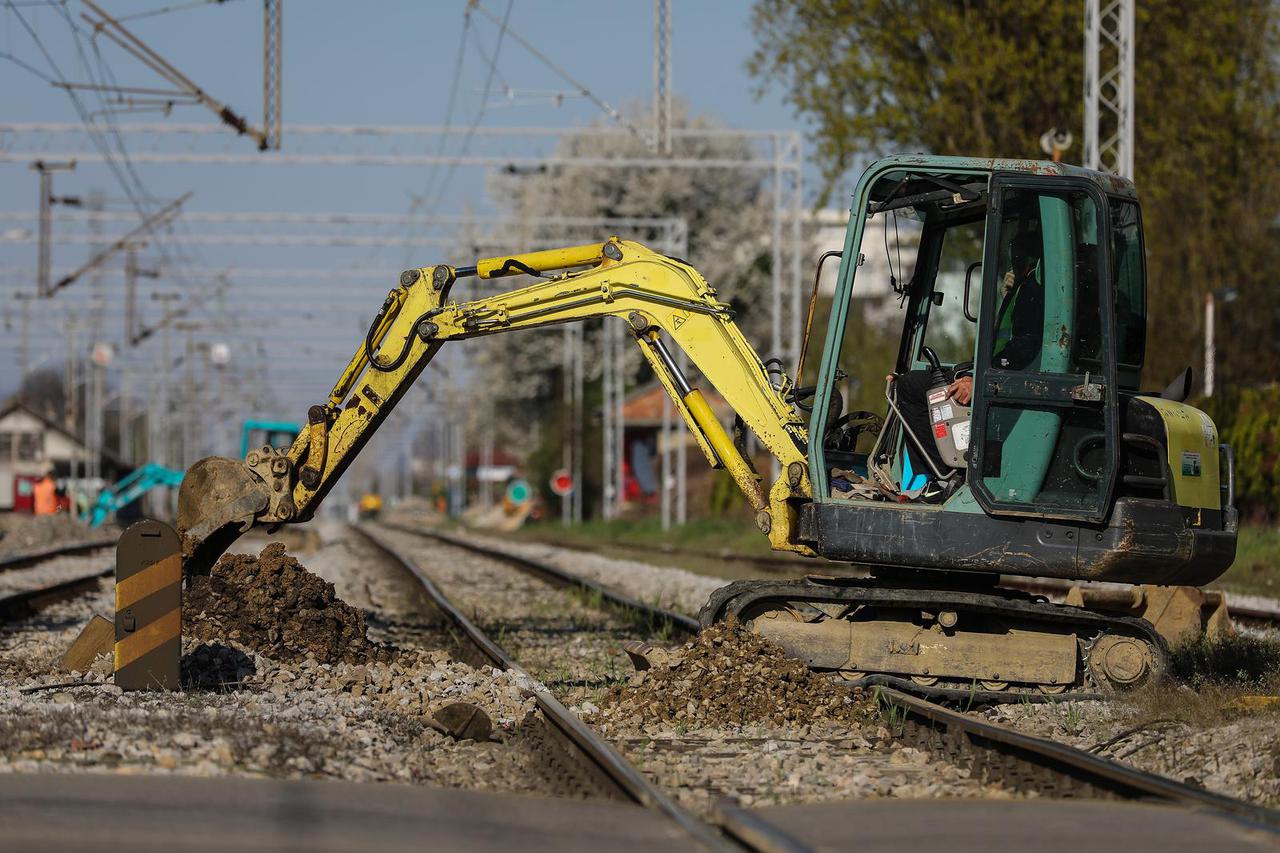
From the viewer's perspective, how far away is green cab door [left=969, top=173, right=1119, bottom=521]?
397 inches

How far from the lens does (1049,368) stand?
10156 mm

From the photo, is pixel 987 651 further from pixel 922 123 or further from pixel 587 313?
pixel 922 123

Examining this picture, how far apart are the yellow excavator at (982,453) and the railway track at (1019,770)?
0.81 meters

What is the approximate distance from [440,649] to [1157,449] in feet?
20.9

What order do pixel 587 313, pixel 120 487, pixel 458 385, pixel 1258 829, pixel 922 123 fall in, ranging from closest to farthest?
pixel 1258 829, pixel 587 313, pixel 922 123, pixel 120 487, pixel 458 385

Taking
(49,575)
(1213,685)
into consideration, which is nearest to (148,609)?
(1213,685)


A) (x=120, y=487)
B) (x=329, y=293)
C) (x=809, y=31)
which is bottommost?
(x=120, y=487)

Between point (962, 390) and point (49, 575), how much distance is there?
19081mm

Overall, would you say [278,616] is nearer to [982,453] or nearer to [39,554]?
[982,453]

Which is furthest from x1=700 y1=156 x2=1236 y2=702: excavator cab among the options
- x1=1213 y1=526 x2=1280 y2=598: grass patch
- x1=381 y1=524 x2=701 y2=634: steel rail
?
x1=1213 y1=526 x2=1280 y2=598: grass patch

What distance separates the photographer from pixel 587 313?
11359 millimetres

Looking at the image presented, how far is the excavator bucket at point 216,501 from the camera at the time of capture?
12008 millimetres

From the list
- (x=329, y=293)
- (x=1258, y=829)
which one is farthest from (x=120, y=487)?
(x=1258, y=829)

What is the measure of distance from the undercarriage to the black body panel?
1.04ft
